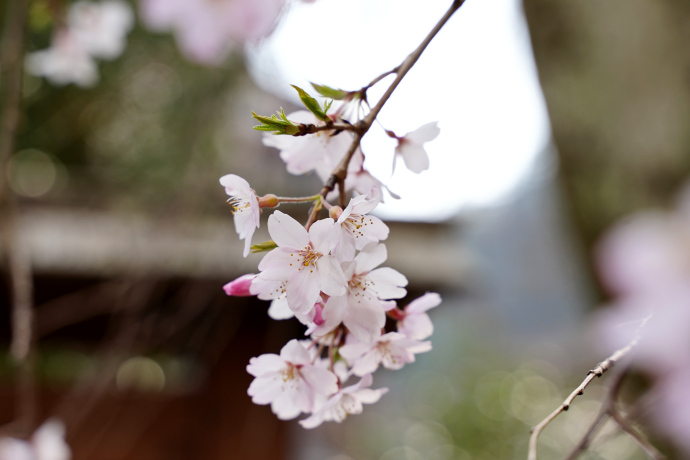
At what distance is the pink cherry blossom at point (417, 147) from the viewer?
15.1 inches

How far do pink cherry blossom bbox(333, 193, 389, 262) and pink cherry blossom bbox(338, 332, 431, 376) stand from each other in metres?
0.07

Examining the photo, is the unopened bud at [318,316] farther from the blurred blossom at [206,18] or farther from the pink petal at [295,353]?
the blurred blossom at [206,18]

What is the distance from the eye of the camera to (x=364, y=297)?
33 cm

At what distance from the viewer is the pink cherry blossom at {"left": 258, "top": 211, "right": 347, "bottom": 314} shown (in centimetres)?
29

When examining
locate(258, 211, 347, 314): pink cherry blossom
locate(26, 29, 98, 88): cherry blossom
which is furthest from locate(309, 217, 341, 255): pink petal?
locate(26, 29, 98, 88): cherry blossom

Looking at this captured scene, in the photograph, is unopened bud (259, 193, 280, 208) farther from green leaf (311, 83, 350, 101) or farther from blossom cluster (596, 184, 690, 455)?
blossom cluster (596, 184, 690, 455)

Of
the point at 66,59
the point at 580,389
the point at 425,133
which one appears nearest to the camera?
the point at 580,389

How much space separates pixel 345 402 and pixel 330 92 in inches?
8.8

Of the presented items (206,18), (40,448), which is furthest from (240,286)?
(40,448)

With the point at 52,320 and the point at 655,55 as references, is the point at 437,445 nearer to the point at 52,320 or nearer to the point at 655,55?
the point at 52,320

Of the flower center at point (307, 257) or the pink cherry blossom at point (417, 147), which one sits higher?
the pink cherry blossom at point (417, 147)

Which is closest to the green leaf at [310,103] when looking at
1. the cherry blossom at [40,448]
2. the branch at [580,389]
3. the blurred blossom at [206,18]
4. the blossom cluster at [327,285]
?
the blossom cluster at [327,285]

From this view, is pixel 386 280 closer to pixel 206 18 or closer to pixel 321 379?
pixel 321 379

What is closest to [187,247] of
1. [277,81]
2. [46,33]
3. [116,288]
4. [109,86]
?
[116,288]
